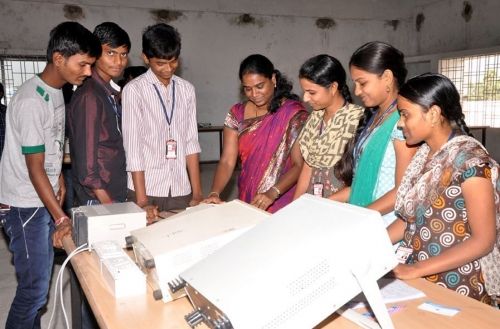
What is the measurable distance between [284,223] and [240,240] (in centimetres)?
10

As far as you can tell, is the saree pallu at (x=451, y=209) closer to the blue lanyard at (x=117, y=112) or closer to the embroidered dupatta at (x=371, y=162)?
the embroidered dupatta at (x=371, y=162)

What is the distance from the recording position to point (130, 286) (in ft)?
3.71

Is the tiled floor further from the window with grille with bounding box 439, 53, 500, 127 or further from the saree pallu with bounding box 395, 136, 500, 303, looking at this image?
the window with grille with bounding box 439, 53, 500, 127

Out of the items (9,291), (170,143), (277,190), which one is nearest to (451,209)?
(277,190)

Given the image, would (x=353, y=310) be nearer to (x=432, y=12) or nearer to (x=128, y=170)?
(x=128, y=170)

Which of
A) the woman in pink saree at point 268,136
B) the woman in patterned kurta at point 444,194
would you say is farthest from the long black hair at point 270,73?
the woman in patterned kurta at point 444,194

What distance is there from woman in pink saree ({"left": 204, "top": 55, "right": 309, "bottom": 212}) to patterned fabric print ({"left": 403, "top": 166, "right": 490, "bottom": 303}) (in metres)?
0.80

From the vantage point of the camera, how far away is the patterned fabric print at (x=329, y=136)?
1756mm

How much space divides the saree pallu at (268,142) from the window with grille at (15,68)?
5124 millimetres

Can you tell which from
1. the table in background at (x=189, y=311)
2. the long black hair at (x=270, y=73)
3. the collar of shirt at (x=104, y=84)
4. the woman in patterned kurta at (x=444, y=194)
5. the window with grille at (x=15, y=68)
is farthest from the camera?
the window with grille at (x=15, y=68)

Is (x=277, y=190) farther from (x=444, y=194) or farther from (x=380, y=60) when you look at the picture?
(x=444, y=194)

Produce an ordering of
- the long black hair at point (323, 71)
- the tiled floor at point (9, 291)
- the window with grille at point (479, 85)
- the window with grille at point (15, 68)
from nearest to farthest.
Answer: the long black hair at point (323, 71) → the tiled floor at point (9, 291) → the window with grille at point (15, 68) → the window with grille at point (479, 85)

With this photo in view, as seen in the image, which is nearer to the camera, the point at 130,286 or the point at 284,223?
the point at 284,223

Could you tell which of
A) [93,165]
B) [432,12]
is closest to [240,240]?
[93,165]
